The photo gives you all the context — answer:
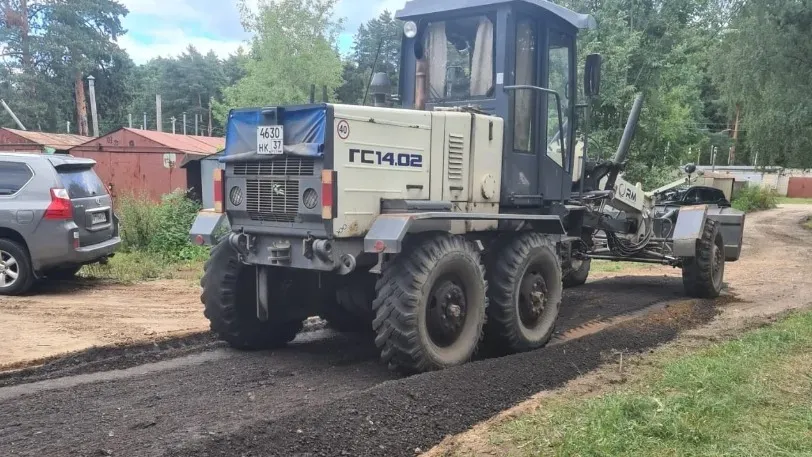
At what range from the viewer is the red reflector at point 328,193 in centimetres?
513

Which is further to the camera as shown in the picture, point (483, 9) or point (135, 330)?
point (135, 330)

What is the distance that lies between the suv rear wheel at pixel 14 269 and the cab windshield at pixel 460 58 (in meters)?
5.89

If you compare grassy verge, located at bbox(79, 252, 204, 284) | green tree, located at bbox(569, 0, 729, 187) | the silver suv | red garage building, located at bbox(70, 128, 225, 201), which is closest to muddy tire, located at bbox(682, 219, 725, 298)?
grassy verge, located at bbox(79, 252, 204, 284)

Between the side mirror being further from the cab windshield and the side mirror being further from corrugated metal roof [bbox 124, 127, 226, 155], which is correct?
corrugated metal roof [bbox 124, 127, 226, 155]

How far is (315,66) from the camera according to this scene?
35.8 metres

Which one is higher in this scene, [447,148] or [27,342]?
[447,148]

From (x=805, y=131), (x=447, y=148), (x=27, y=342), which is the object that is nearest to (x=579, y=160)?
(x=447, y=148)

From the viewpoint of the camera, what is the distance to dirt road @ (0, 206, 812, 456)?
4043 mm

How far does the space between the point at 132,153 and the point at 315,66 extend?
1909 centimetres

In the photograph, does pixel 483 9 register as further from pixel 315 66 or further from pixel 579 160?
pixel 315 66

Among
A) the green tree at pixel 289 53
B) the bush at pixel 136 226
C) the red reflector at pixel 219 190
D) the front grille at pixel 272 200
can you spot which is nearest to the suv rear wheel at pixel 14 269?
the bush at pixel 136 226

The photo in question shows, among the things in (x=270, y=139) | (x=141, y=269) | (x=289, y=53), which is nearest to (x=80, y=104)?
(x=289, y=53)

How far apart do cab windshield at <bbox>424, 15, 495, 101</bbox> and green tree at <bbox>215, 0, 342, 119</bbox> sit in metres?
28.6

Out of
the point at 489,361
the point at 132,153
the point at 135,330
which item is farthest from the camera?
the point at 132,153
